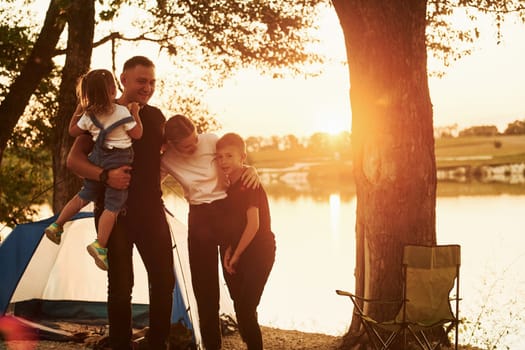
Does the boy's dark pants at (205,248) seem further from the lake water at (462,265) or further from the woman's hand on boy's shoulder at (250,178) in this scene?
the lake water at (462,265)

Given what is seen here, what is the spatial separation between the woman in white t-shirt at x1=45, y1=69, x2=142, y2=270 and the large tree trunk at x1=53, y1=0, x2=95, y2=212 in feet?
19.5

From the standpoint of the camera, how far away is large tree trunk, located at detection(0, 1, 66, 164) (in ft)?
35.2

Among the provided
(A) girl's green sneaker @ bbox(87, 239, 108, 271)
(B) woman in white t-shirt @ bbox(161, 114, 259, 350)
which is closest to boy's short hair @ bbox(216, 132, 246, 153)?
(B) woman in white t-shirt @ bbox(161, 114, 259, 350)

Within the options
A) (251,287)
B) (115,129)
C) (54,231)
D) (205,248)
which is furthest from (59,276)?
(115,129)

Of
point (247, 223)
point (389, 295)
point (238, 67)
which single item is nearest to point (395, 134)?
point (389, 295)

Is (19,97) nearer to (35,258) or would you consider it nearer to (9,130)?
(9,130)

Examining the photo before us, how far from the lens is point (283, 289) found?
56.0 feet

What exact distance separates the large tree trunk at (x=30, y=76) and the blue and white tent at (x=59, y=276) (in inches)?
133

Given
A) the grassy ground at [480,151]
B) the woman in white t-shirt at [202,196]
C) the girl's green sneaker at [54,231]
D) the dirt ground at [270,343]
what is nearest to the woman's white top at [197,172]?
the woman in white t-shirt at [202,196]

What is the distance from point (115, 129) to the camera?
13.0ft

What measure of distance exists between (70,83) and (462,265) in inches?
438

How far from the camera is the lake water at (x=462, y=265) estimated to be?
979 cm

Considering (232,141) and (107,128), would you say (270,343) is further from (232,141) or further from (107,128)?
(107,128)

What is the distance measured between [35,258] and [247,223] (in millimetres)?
3965
